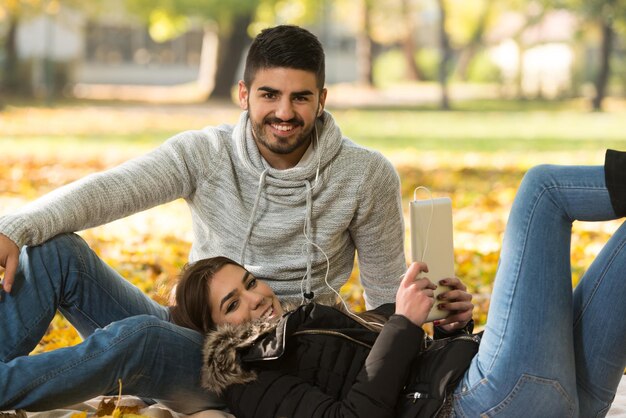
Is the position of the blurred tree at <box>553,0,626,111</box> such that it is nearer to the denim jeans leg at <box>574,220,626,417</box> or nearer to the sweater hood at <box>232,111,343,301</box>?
the sweater hood at <box>232,111,343,301</box>

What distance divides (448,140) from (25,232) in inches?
560

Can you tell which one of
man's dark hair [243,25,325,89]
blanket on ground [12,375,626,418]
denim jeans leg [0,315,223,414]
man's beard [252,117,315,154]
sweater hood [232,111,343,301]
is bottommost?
blanket on ground [12,375,626,418]

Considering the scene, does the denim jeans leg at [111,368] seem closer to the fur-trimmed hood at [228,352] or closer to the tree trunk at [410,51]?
the fur-trimmed hood at [228,352]

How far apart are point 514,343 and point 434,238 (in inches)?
22.4

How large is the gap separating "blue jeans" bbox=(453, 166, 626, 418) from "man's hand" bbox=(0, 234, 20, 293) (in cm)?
153

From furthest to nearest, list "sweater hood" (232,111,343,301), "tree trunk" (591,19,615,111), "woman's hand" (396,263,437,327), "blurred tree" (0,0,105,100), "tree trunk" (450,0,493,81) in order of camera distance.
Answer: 1. "tree trunk" (450,0,493,81)
2. "blurred tree" (0,0,105,100)
3. "tree trunk" (591,19,615,111)
4. "sweater hood" (232,111,343,301)
5. "woman's hand" (396,263,437,327)

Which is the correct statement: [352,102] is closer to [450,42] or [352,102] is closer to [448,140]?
[448,140]

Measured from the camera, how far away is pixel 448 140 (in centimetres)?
1720

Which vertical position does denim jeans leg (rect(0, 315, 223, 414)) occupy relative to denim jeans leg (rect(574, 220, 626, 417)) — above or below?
below

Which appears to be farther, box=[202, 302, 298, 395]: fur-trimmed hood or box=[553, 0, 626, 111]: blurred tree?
box=[553, 0, 626, 111]: blurred tree

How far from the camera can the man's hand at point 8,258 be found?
131 inches

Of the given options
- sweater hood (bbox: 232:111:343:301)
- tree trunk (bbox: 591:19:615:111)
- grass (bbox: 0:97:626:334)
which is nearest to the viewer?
sweater hood (bbox: 232:111:343:301)

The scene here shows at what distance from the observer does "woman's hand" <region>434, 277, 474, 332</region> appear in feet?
11.2

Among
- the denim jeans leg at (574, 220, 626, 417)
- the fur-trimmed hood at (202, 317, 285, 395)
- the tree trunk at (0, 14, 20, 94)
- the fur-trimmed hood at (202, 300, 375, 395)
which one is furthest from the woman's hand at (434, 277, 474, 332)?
the tree trunk at (0, 14, 20, 94)
